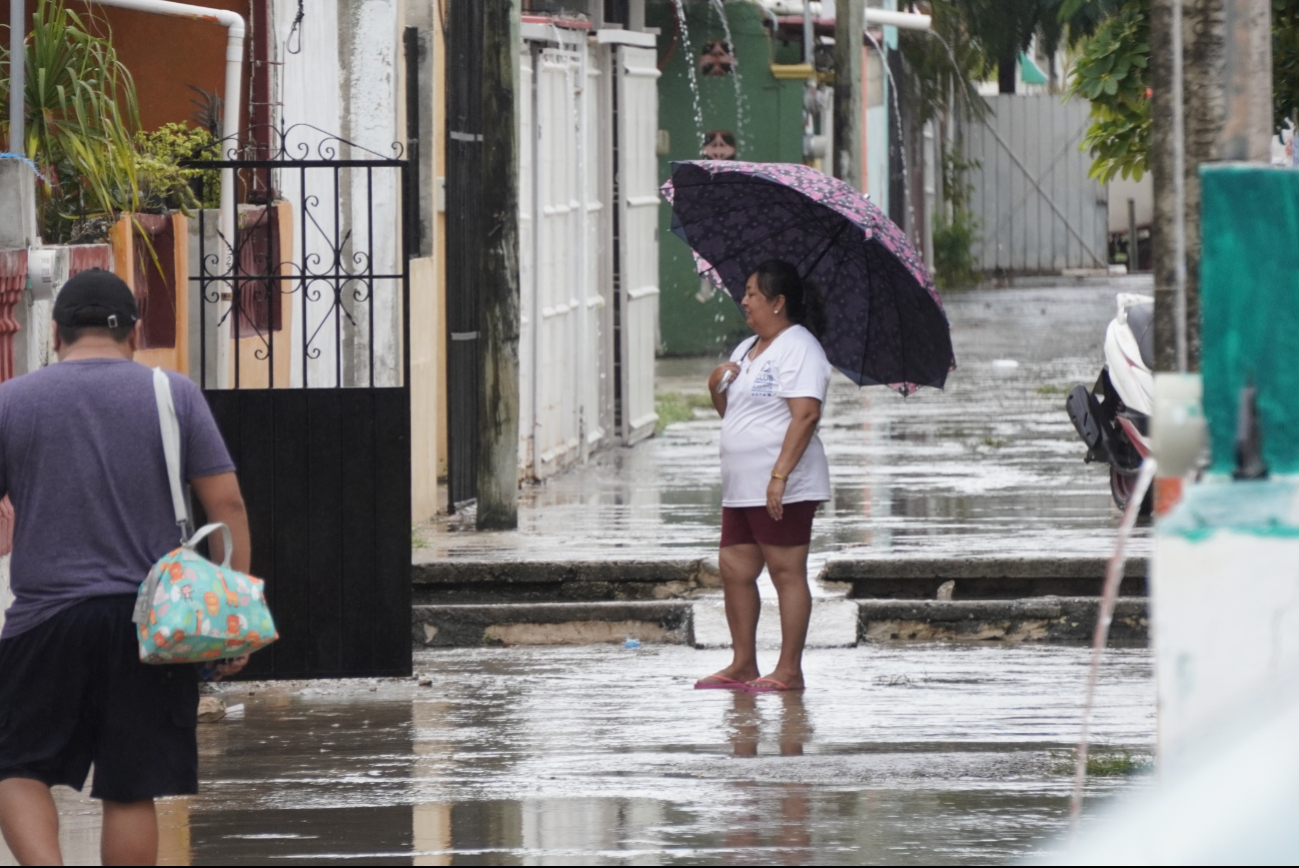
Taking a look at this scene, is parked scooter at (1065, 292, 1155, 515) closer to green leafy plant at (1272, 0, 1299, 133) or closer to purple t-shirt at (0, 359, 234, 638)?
green leafy plant at (1272, 0, 1299, 133)

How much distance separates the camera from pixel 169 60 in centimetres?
1073

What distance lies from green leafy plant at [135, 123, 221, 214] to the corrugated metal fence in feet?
93.3

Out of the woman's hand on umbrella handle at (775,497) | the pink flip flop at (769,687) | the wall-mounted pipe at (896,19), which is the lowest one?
the pink flip flop at (769,687)

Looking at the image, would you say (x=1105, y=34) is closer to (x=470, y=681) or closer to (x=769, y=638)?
(x=769, y=638)

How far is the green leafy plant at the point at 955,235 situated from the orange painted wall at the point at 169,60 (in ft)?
82.4

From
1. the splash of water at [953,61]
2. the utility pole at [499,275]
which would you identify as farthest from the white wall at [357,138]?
the splash of water at [953,61]

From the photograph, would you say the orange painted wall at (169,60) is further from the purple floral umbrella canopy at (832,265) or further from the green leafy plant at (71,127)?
the purple floral umbrella canopy at (832,265)

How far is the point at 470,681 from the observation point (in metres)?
8.98

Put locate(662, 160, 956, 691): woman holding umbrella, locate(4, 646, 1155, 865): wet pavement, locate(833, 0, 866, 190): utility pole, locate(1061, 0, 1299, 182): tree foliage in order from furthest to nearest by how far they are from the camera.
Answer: locate(833, 0, 866, 190): utility pole, locate(1061, 0, 1299, 182): tree foliage, locate(662, 160, 956, 691): woman holding umbrella, locate(4, 646, 1155, 865): wet pavement

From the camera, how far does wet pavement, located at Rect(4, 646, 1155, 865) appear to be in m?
6.09

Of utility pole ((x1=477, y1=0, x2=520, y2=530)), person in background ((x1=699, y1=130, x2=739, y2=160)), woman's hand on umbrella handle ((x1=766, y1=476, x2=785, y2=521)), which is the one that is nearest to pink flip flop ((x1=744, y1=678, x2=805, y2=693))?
woman's hand on umbrella handle ((x1=766, y1=476, x2=785, y2=521))

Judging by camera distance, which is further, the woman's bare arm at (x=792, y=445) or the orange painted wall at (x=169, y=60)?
the orange painted wall at (x=169, y=60)

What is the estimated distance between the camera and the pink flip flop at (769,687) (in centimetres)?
855

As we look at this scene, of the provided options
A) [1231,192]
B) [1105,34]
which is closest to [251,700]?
[1105,34]
